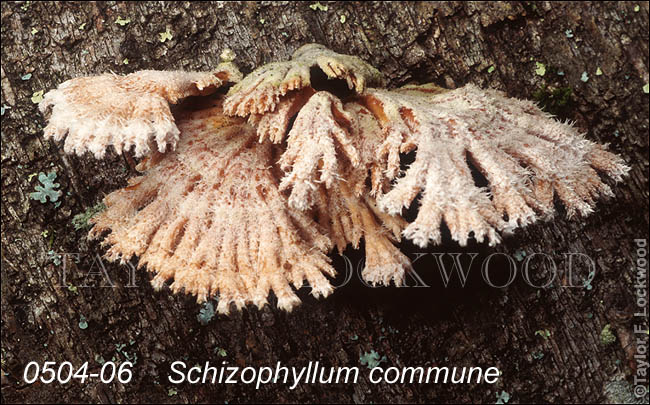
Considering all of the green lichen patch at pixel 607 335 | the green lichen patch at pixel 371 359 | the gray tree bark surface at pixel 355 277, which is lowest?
the green lichen patch at pixel 607 335

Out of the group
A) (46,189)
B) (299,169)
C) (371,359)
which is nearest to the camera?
(299,169)

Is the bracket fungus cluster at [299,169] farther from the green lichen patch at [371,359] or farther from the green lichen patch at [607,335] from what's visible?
the green lichen patch at [607,335]

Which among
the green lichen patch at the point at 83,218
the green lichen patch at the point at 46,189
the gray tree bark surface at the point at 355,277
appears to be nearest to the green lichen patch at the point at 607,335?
the gray tree bark surface at the point at 355,277

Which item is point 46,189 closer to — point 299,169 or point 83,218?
point 83,218

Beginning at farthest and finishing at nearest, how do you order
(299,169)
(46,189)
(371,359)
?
(371,359) → (46,189) → (299,169)

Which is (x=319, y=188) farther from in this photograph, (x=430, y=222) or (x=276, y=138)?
(x=430, y=222)

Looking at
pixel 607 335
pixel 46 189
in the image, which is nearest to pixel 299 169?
pixel 46 189

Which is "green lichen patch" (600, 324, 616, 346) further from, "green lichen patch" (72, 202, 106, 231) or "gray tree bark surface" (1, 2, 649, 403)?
"green lichen patch" (72, 202, 106, 231)
